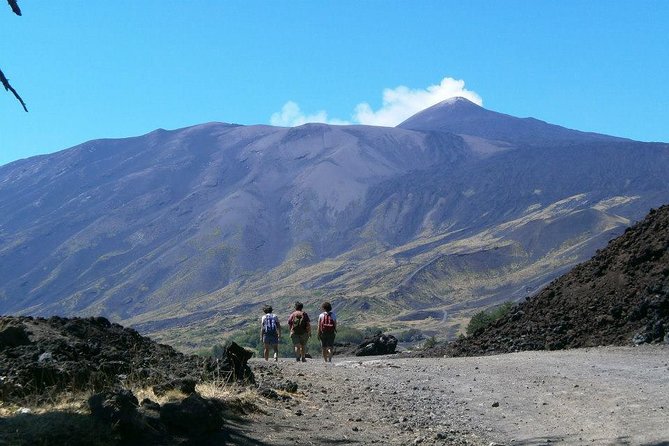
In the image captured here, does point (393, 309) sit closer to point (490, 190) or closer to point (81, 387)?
point (490, 190)

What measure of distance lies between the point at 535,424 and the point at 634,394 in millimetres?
1614

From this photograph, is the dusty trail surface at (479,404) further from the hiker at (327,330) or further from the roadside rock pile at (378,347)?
the roadside rock pile at (378,347)

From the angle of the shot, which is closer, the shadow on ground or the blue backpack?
the shadow on ground

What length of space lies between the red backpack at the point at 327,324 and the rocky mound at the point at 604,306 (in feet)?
11.9

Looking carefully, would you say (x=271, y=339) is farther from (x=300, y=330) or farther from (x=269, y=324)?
(x=300, y=330)

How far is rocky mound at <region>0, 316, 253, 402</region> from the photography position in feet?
29.8

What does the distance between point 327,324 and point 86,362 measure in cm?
984

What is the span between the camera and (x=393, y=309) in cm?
11219

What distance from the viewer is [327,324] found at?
63.0ft

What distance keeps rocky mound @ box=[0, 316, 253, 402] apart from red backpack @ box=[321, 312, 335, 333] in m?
6.03

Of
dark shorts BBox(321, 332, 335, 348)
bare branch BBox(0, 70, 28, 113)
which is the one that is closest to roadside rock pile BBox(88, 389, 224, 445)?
bare branch BBox(0, 70, 28, 113)

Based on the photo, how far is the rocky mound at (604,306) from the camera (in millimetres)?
17703

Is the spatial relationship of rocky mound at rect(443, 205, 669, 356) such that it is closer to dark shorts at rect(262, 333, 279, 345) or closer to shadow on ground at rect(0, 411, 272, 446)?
dark shorts at rect(262, 333, 279, 345)

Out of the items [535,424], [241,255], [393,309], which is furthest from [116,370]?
[241,255]
